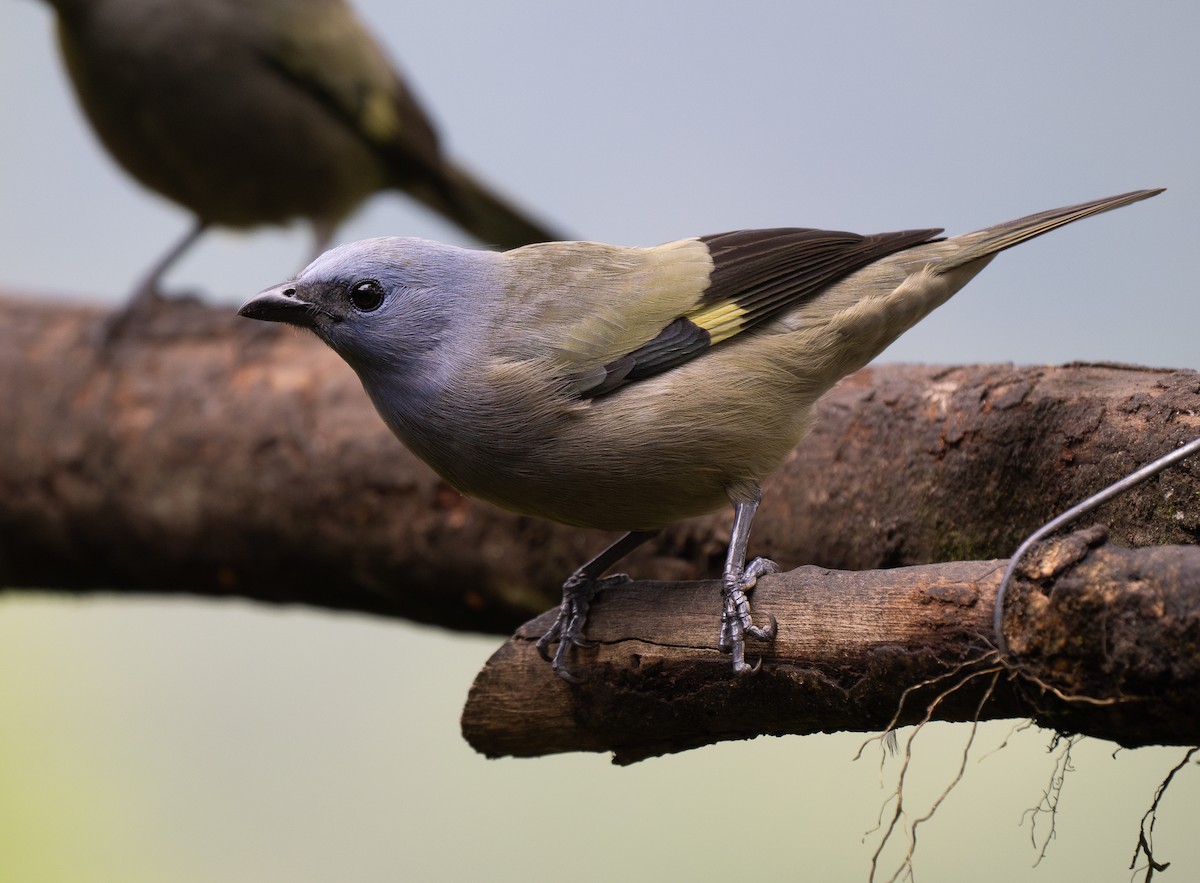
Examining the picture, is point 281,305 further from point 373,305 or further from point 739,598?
point 739,598

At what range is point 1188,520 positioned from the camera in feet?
9.94

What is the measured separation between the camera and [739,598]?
110 inches

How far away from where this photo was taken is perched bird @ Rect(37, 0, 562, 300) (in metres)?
6.05

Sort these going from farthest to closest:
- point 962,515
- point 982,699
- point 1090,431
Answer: point 962,515
point 1090,431
point 982,699

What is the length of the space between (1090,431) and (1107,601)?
1.36 metres

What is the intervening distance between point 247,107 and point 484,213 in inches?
65.0

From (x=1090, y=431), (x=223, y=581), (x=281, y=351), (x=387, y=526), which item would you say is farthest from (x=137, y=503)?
(x=1090, y=431)

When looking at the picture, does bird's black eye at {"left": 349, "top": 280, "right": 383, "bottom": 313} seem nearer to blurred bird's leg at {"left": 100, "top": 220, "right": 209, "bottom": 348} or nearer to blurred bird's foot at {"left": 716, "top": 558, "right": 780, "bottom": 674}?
blurred bird's foot at {"left": 716, "top": 558, "right": 780, "bottom": 674}

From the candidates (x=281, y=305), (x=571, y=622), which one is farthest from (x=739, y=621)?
(x=281, y=305)

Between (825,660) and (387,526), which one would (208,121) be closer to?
(387,526)

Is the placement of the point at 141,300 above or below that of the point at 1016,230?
above

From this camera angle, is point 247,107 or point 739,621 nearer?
point 739,621

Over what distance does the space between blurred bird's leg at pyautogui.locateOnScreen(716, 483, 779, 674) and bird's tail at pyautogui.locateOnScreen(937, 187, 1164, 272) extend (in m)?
0.94

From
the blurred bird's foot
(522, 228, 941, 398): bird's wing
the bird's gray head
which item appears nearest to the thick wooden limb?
the blurred bird's foot
